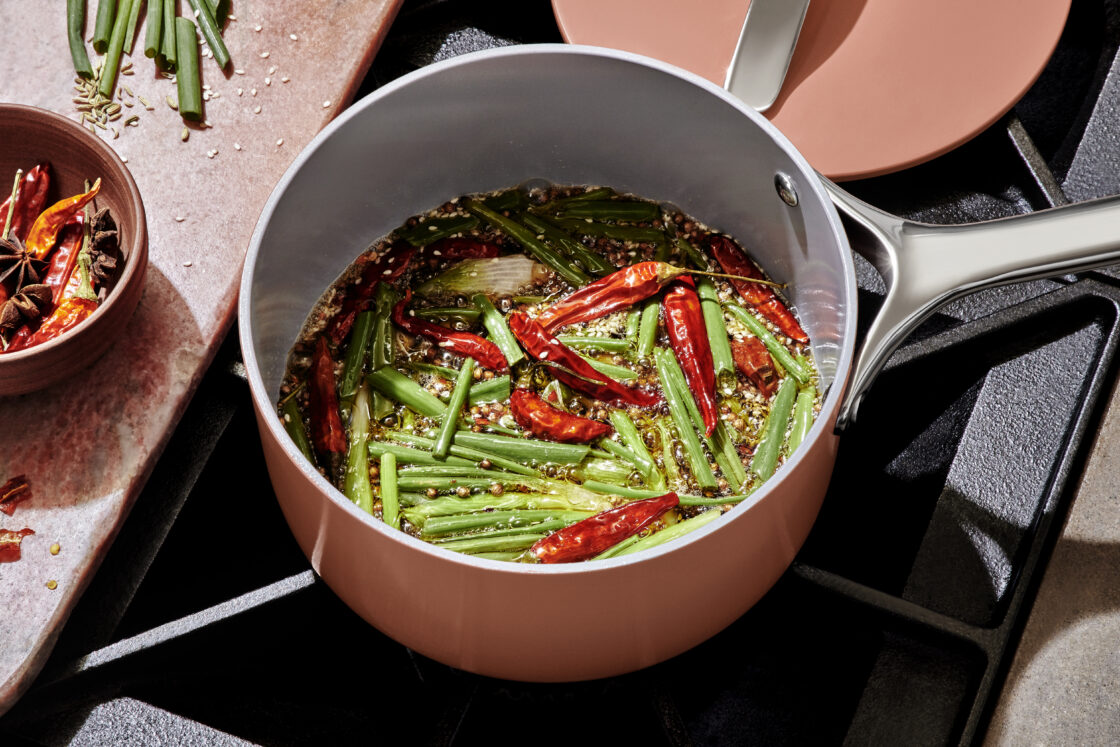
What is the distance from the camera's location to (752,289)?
3.01ft

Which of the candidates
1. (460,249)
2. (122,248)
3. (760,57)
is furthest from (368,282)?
(760,57)

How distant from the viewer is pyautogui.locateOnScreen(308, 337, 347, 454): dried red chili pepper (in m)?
0.83

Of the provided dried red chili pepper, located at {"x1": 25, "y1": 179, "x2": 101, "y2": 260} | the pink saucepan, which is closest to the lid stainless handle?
the pink saucepan

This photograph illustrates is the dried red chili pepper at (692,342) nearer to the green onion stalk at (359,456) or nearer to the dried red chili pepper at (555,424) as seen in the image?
the dried red chili pepper at (555,424)

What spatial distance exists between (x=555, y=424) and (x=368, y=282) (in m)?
0.22

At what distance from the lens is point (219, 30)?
41.1 inches

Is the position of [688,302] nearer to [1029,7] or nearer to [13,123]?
[1029,7]

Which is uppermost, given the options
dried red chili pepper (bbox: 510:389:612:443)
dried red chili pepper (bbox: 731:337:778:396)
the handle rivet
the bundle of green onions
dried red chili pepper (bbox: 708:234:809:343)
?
the handle rivet

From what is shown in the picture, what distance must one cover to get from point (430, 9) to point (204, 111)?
271 millimetres

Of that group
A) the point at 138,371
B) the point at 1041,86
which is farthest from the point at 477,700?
the point at 1041,86

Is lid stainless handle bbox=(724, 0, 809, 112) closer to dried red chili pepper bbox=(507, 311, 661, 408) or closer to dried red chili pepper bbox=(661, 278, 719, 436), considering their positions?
dried red chili pepper bbox=(661, 278, 719, 436)

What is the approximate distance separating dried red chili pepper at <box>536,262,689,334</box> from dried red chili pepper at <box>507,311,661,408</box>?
3cm

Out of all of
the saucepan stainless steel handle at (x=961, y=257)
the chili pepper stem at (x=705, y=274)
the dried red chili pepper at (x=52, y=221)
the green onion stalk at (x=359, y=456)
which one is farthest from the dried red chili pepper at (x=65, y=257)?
the saucepan stainless steel handle at (x=961, y=257)

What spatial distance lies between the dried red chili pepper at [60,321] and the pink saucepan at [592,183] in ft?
0.54
